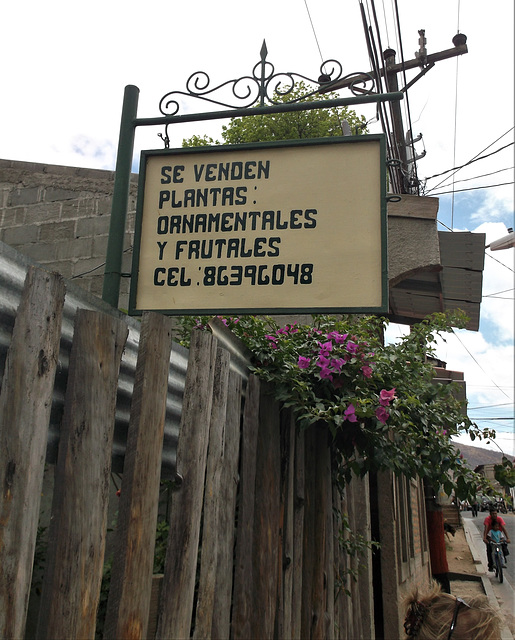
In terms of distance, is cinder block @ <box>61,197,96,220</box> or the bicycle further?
the bicycle

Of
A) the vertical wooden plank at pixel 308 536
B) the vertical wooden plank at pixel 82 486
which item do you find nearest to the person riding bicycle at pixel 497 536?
the vertical wooden plank at pixel 308 536

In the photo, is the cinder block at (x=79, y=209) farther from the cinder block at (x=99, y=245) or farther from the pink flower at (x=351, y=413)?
the pink flower at (x=351, y=413)

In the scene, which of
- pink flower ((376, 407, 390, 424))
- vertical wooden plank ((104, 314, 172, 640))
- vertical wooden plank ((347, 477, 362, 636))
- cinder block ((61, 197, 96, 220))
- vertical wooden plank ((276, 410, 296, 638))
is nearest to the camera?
vertical wooden plank ((104, 314, 172, 640))

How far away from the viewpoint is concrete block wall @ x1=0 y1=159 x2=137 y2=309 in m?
5.42

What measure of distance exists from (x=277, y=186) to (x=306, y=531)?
75.9 inches

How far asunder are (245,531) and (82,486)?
3.64ft

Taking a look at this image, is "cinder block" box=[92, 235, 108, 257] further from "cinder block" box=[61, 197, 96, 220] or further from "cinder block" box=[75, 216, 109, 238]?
"cinder block" box=[61, 197, 96, 220]

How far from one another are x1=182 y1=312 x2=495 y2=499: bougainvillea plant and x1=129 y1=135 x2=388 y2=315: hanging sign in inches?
19.5

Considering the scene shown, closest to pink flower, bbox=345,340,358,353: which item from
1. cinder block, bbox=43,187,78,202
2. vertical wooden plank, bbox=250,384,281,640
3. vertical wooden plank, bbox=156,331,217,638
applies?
vertical wooden plank, bbox=250,384,281,640

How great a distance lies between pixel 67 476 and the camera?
167 centimetres

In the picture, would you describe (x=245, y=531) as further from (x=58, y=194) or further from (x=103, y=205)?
(x=58, y=194)

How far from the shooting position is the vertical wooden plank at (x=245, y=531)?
2525 mm

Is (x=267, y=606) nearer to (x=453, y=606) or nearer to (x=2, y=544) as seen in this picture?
(x=2, y=544)

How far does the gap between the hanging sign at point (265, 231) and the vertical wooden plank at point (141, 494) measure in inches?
37.0
